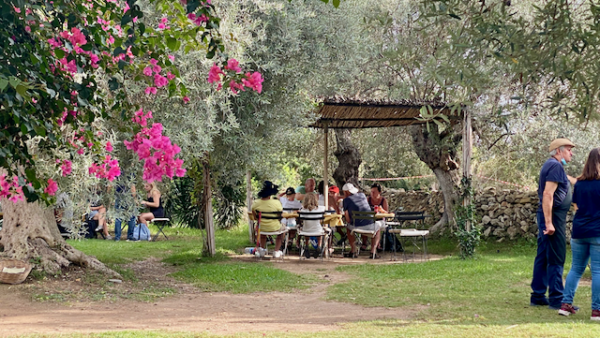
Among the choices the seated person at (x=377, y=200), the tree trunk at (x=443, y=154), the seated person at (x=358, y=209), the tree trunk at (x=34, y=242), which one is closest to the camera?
the tree trunk at (x=34, y=242)

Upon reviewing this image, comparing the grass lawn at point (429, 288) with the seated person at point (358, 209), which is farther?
the seated person at point (358, 209)

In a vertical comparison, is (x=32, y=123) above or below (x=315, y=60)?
below

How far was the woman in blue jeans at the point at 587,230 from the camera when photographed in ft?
17.1

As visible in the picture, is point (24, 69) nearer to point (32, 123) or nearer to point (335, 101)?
point (32, 123)

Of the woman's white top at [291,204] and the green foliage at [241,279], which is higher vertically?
the woman's white top at [291,204]

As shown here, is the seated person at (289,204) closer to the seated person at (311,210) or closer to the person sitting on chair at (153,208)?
the seated person at (311,210)

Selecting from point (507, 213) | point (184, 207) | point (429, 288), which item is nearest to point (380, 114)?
point (507, 213)

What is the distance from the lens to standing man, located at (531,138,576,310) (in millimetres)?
5586

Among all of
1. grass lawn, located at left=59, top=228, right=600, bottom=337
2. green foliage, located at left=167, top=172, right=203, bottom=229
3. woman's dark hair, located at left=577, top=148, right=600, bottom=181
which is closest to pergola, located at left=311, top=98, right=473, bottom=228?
grass lawn, located at left=59, top=228, right=600, bottom=337

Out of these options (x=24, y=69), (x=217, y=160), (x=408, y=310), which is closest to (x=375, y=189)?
(x=217, y=160)

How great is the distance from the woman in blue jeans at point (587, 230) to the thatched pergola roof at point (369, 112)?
3747 mm

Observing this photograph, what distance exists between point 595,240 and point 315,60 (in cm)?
487

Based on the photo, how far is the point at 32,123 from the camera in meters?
2.62

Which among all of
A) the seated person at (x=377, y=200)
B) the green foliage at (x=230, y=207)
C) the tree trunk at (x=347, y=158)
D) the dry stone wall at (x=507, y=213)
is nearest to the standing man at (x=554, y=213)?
the seated person at (x=377, y=200)
